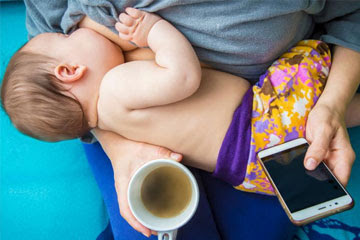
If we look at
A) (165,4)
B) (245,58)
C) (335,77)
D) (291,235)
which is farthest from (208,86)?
(291,235)

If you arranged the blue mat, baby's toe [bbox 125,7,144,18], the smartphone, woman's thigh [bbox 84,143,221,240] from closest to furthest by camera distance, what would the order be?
the smartphone
baby's toe [bbox 125,7,144,18]
woman's thigh [bbox 84,143,221,240]
the blue mat

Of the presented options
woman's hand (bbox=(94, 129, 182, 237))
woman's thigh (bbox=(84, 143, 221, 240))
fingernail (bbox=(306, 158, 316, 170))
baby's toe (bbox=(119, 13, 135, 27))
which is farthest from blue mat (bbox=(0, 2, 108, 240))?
fingernail (bbox=(306, 158, 316, 170))

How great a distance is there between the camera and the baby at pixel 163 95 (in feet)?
2.58

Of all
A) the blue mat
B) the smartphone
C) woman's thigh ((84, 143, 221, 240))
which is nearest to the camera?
the smartphone

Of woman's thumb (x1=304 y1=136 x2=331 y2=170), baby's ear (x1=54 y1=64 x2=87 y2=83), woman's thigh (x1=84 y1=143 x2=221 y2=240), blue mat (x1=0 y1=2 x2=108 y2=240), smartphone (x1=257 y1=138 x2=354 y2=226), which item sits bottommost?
blue mat (x1=0 y1=2 x2=108 y2=240)

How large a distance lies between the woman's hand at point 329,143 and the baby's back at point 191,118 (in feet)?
0.68

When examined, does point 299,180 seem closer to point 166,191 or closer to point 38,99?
point 166,191

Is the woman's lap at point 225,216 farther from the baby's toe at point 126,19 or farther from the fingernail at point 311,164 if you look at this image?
the baby's toe at point 126,19

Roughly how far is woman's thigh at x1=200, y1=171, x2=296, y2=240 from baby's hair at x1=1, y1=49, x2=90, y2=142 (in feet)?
1.62

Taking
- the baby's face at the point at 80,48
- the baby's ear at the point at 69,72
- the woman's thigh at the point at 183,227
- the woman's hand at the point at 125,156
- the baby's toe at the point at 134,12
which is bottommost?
the woman's thigh at the point at 183,227

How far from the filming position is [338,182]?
710 millimetres

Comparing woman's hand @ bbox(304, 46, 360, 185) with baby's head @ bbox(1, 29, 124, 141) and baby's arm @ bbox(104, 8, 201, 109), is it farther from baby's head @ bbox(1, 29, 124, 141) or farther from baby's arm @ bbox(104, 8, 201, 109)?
baby's head @ bbox(1, 29, 124, 141)

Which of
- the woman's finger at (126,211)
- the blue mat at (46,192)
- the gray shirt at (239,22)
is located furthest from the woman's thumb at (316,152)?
the blue mat at (46,192)

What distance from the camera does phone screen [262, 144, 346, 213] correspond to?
704 millimetres
